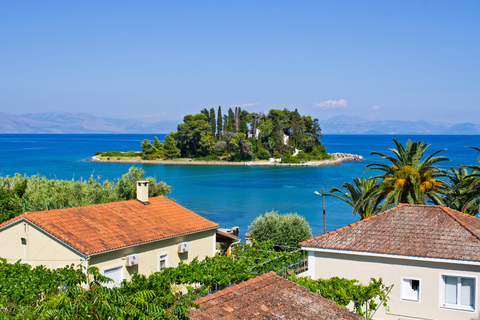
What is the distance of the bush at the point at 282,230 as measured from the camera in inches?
1048

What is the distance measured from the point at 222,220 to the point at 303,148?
3060 inches

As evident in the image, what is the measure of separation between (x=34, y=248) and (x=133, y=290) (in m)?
5.86

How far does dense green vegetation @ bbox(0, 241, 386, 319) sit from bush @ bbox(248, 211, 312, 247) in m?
8.22

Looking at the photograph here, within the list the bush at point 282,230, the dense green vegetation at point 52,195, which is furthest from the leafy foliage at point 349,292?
the dense green vegetation at point 52,195

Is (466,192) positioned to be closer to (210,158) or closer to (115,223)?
(115,223)

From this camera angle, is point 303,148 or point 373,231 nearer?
point 373,231

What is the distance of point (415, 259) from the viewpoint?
1227 centimetres

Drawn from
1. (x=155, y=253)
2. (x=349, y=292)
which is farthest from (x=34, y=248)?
(x=349, y=292)

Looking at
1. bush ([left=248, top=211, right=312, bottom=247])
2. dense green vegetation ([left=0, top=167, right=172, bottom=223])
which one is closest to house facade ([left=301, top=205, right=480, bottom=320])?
bush ([left=248, top=211, right=312, bottom=247])

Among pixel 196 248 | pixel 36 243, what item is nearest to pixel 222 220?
pixel 196 248

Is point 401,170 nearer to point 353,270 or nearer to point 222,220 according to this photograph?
point 353,270

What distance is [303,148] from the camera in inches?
4830

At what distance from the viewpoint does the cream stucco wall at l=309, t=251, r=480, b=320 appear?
1198 centimetres

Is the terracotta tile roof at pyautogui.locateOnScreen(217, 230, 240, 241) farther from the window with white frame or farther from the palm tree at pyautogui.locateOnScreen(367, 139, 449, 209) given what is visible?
the window with white frame
